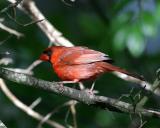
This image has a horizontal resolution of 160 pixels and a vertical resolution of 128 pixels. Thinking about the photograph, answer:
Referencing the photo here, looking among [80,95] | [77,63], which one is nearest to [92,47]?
[77,63]

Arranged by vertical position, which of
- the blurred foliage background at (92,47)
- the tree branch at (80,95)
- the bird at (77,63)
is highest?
the tree branch at (80,95)

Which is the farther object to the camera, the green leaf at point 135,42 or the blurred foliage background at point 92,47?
the blurred foliage background at point 92,47

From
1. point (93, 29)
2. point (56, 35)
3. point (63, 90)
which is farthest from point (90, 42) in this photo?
point (63, 90)

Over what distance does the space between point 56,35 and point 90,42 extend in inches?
77.2

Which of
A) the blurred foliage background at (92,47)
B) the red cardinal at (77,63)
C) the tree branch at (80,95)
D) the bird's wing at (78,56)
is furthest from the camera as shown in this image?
the blurred foliage background at (92,47)

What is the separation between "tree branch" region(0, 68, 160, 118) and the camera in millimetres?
4426

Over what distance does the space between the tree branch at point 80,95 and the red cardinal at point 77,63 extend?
1.01m

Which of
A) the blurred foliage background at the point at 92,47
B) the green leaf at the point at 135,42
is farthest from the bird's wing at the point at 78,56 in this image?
the blurred foliage background at the point at 92,47

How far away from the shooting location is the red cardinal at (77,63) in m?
5.93

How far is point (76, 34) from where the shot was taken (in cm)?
911

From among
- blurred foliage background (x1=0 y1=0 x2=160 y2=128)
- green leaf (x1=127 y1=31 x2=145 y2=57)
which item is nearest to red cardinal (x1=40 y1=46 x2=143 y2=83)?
green leaf (x1=127 y1=31 x2=145 y2=57)

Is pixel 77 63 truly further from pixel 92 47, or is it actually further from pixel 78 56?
pixel 92 47

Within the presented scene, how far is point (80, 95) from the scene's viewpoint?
479cm

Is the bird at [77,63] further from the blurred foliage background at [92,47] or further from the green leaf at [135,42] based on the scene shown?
the blurred foliage background at [92,47]
